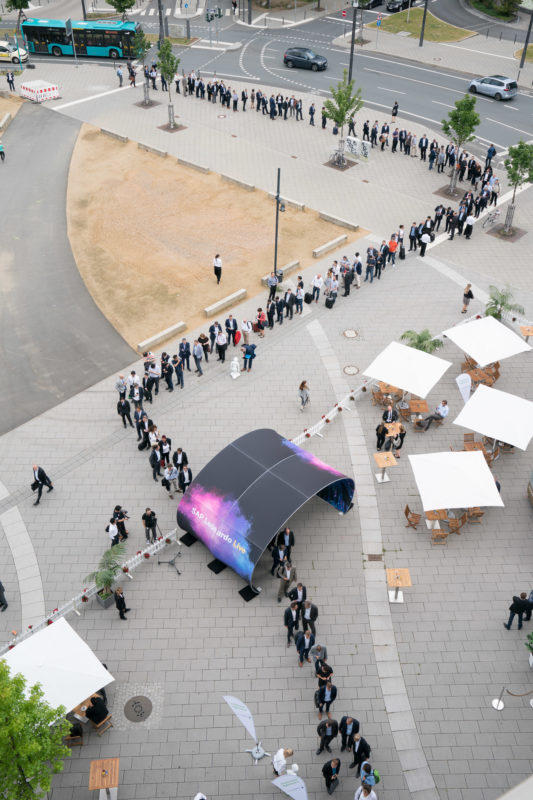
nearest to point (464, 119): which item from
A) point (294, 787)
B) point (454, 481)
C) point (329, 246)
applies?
point (329, 246)

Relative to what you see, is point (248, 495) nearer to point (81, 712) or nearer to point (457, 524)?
point (457, 524)

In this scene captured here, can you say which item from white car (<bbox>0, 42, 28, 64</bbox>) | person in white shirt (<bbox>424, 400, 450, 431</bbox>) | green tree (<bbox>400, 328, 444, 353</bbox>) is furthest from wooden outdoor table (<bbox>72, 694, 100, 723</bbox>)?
white car (<bbox>0, 42, 28, 64</bbox>)

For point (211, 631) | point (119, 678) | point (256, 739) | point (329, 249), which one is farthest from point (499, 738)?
point (329, 249)

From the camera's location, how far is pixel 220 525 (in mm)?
15789

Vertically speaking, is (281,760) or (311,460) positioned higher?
(311,460)

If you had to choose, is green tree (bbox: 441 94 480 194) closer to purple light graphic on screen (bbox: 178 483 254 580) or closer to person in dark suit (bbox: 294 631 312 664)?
purple light graphic on screen (bbox: 178 483 254 580)

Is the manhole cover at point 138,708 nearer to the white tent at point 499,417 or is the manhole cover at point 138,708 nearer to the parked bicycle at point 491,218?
the white tent at point 499,417

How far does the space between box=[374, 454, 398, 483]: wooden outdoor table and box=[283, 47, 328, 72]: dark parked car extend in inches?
1558

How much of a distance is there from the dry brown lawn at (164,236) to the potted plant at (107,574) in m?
10.5

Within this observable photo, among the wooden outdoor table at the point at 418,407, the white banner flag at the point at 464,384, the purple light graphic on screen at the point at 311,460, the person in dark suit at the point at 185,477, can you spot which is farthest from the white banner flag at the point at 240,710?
the white banner flag at the point at 464,384

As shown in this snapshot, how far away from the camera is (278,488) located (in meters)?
16.0

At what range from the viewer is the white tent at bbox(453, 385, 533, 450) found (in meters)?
18.2

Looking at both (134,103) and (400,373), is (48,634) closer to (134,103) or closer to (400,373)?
(400,373)

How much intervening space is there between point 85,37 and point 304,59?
17.1 metres
